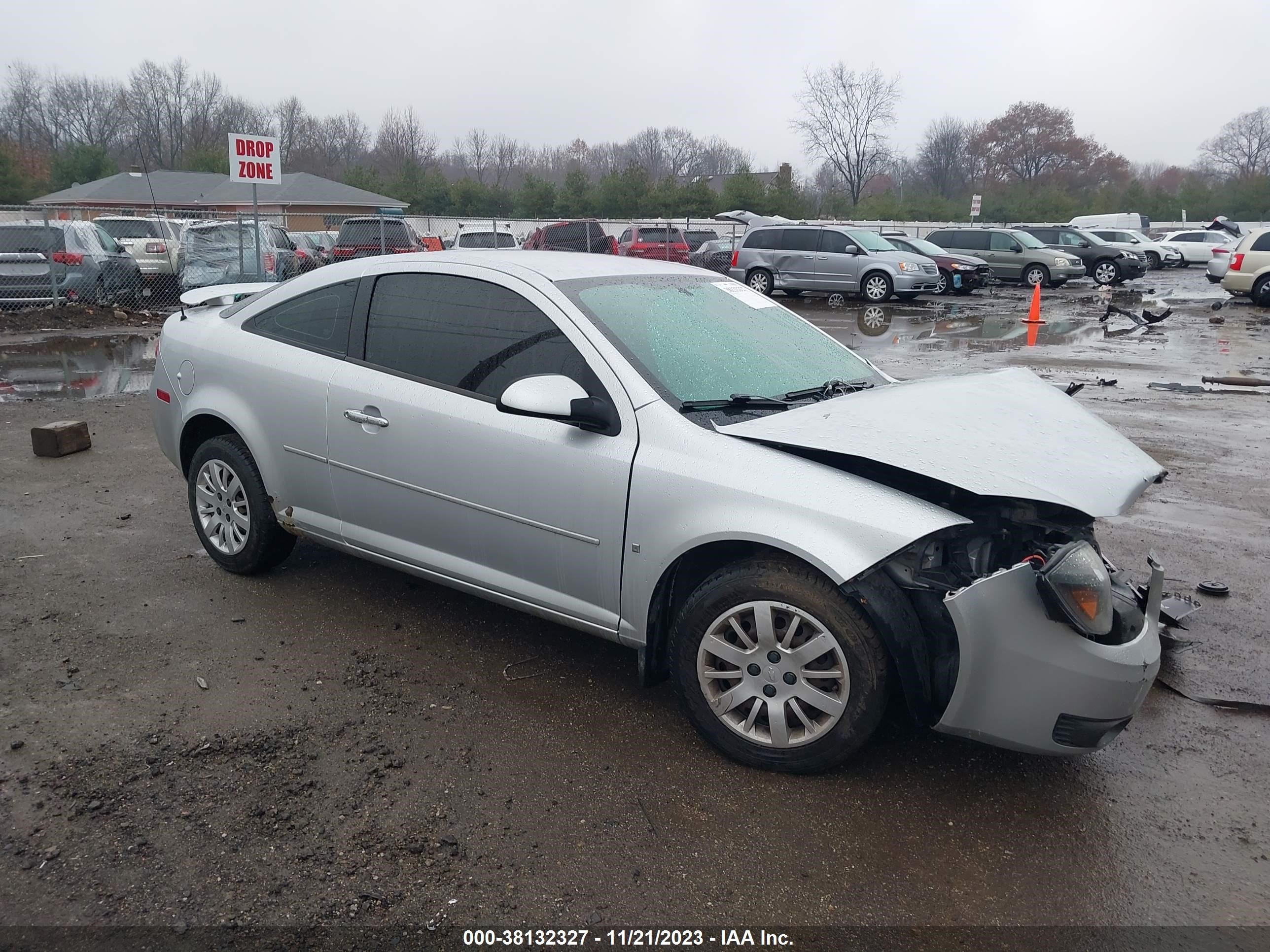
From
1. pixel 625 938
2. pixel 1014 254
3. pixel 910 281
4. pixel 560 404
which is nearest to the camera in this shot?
pixel 625 938

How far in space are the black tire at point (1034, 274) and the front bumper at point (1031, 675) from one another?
28.8 m

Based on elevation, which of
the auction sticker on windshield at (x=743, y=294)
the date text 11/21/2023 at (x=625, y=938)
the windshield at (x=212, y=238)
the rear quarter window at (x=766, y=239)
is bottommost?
the date text 11/21/2023 at (x=625, y=938)

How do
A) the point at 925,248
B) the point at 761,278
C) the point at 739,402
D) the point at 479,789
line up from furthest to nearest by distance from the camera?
the point at 925,248
the point at 761,278
the point at 739,402
the point at 479,789

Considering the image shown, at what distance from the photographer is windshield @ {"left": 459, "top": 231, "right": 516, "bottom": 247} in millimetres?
23820

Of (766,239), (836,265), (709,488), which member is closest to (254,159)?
(709,488)

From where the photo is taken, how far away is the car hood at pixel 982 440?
3078mm

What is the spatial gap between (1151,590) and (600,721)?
1993mm

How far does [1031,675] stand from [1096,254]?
3149 cm

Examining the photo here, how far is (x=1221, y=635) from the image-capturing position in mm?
4512

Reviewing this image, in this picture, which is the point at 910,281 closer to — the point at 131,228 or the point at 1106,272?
the point at 1106,272

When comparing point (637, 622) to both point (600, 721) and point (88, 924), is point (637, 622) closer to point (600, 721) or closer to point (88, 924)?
point (600, 721)

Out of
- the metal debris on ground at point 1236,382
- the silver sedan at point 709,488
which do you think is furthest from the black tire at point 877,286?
the silver sedan at point 709,488

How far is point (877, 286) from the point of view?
77.7 ft

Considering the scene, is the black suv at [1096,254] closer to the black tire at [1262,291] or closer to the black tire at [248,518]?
the black tire at [1262,291]
